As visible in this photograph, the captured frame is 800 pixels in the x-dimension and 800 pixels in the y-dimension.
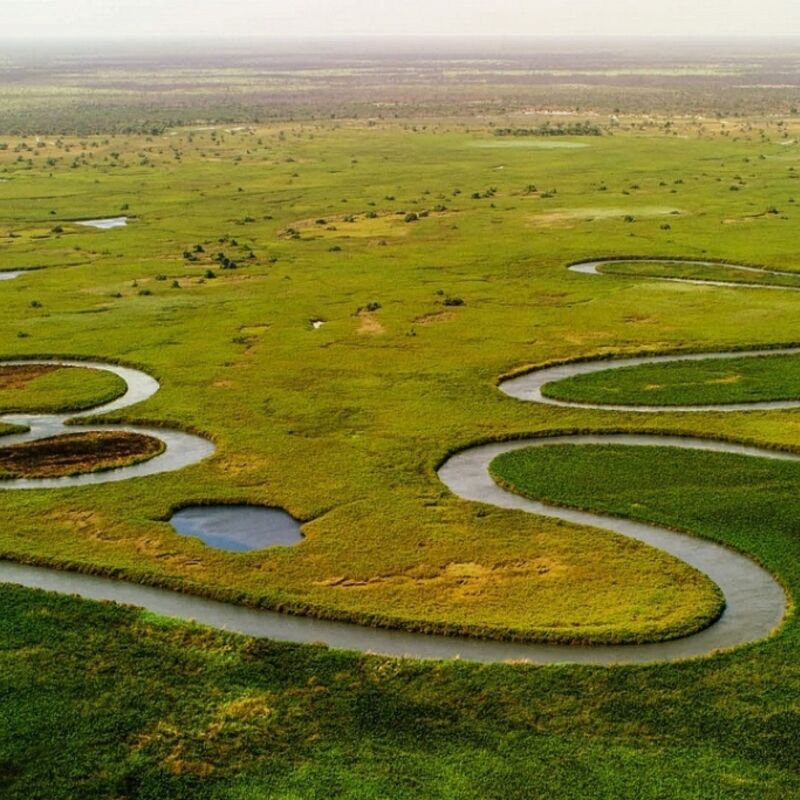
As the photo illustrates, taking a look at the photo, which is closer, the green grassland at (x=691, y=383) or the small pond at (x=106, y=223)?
the green grassland at (x=691, y=383)

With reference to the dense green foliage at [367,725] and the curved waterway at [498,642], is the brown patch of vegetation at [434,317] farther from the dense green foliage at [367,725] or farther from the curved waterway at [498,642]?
the dense green foliage at [367,725]

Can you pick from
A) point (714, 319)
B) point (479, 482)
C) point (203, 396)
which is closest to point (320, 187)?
point (714, 319)

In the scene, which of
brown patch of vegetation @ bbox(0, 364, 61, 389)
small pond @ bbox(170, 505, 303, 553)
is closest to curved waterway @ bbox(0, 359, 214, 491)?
brown patch of vegetation @ bbox(0, 364, 61, 389)

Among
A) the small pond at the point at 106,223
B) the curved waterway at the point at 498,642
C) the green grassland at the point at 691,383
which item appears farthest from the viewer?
the small pond at the point at 106,223

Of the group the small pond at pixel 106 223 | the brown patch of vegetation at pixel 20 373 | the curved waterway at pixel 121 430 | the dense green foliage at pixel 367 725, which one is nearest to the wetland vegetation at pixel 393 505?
the dense green foliage at pixel 367 725

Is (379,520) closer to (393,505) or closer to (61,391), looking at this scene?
(393,505)

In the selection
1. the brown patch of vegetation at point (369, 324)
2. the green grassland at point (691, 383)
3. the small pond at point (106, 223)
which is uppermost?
the small pond at point (106, 223)

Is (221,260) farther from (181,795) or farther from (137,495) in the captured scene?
(181,795)

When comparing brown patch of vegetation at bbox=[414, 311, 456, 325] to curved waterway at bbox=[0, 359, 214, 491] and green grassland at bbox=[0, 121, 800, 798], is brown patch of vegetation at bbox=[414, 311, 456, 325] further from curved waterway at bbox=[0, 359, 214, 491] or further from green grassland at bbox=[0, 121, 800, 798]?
curved waterway at bbox=[0, 359, 214, 491]
